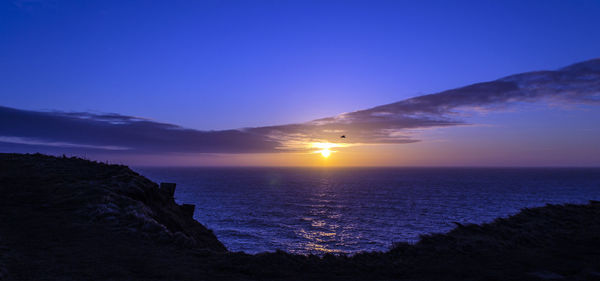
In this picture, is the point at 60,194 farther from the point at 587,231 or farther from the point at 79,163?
the point at 587,231

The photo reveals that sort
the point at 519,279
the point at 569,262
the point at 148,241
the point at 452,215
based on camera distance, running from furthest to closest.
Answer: the point at 452,215 < the point at 148,241 < the point at 569,262 < the point at 519,279

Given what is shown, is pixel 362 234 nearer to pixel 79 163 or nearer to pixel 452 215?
pixel 452 215

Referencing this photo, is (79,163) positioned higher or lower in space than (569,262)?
higher

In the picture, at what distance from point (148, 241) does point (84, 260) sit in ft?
11.1

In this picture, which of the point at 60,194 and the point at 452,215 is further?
the point at 452,215

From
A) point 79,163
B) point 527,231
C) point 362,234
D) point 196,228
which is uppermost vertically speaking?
point 79,163

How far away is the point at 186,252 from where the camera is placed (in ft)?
44.1

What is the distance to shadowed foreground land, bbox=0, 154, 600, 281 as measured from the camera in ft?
35.7

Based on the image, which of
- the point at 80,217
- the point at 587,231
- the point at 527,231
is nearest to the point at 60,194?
the point at 80,217

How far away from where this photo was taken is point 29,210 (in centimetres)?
1753

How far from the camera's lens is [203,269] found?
11.4 meters

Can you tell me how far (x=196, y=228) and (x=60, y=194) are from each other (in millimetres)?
10027

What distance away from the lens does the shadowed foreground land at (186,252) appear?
35.7ft

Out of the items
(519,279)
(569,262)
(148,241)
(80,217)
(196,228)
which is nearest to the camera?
(519,279)
